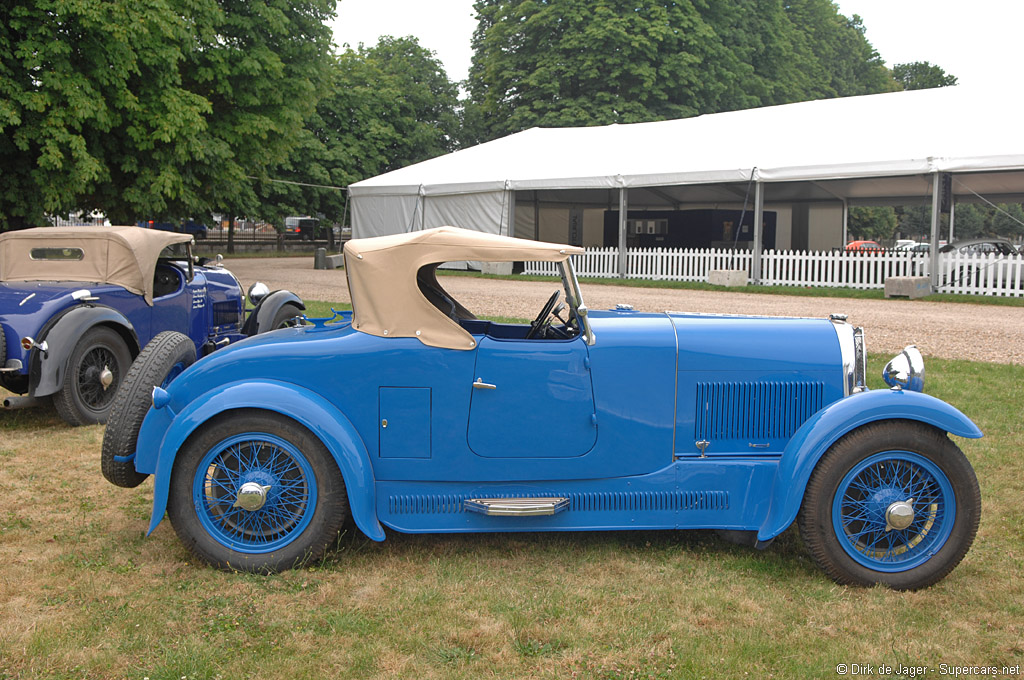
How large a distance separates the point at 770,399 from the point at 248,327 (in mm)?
6210

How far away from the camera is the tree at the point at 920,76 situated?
6544cm

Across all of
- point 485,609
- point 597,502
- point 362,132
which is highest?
point 362,132

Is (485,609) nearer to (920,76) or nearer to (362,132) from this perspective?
(362,132)

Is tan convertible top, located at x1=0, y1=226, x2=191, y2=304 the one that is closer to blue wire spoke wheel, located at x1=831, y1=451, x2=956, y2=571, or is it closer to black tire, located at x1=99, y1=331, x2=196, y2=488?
black tire, located at x1=99, y1=331, x2=196, y2=488

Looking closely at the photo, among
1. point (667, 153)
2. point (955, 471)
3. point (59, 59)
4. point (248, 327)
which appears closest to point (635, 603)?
point (955, 471)

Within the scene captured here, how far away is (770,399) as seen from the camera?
4277 mm

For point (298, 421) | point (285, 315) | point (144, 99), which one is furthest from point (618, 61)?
point (298, 421)

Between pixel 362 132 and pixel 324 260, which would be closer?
pixel 324 260

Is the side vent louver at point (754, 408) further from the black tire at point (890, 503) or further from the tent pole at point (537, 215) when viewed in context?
the tent pole at point (537, 215)

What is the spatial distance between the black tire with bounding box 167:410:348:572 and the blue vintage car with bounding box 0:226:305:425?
3.06 metres

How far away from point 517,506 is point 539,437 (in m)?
0.35

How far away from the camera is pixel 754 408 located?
4270 mm

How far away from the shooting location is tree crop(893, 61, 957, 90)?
65.4 m

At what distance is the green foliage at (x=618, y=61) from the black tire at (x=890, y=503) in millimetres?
37329
